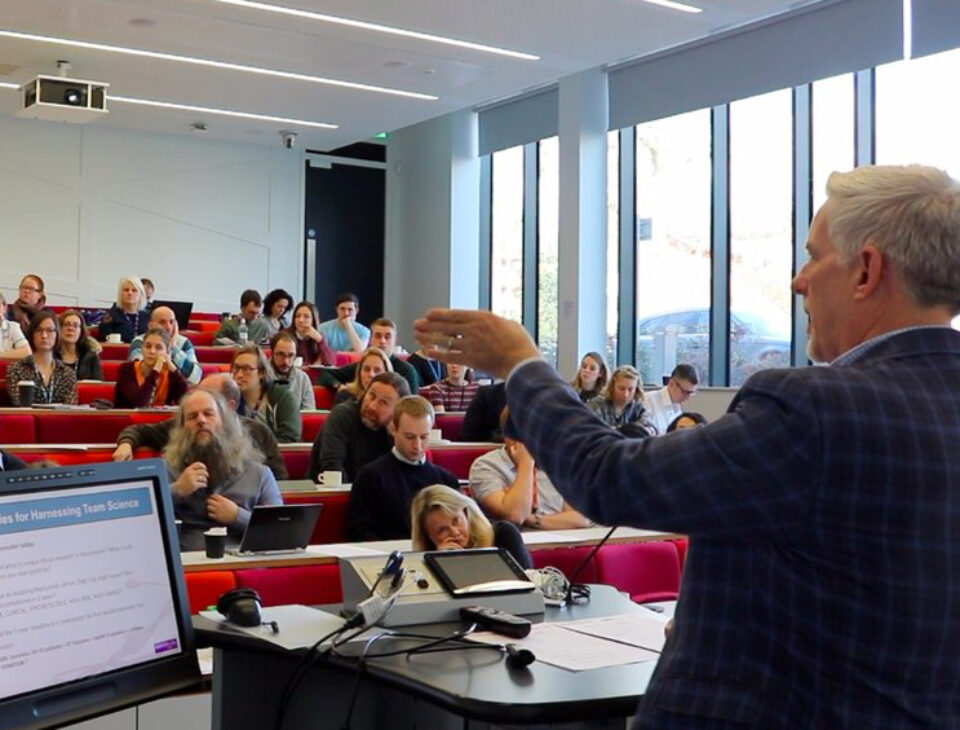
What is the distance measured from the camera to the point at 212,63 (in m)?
11.9

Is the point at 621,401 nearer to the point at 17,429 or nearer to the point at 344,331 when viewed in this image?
the point at 344,331

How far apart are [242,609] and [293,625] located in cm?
9

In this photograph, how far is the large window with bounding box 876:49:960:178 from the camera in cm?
1040

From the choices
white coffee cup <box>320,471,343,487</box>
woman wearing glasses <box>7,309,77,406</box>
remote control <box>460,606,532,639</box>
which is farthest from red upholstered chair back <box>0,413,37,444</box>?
remote control <box>460,606,532,639</box>

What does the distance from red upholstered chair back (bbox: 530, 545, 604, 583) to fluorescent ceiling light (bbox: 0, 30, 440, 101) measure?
856 cm

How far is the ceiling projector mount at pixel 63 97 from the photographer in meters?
11.9

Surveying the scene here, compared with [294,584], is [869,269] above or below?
above

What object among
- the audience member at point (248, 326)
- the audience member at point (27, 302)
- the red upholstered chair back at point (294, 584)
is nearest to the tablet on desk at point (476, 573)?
the red upholstered chair back at point (294, 584)

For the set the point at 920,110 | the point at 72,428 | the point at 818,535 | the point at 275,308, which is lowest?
the point at 72,428

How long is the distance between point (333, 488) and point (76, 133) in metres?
11.7

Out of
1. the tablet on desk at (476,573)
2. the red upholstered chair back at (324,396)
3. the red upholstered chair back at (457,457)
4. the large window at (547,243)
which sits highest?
the large window at (547,243)

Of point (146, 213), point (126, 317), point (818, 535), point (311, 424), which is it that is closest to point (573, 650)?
point (818, 535)

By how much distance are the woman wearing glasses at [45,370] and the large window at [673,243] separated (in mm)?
6800

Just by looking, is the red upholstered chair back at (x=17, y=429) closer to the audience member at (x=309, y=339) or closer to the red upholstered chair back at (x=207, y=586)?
the audience member at (x=309, y=339)
